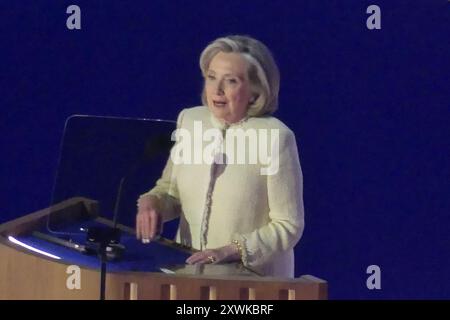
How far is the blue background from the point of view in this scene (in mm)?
2785

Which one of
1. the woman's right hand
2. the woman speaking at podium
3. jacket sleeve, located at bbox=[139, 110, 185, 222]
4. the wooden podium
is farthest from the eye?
the wooden podium

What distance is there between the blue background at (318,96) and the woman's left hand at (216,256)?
306mm

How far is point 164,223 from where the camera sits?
8.71ft

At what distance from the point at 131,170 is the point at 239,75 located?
422 millimetres

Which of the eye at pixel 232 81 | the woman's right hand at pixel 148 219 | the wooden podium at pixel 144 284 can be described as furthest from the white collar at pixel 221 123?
the wooden podium at pixel 144 284

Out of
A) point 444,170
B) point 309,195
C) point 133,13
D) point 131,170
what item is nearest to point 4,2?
point 133,13

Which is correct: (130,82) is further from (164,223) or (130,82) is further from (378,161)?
(378,161)

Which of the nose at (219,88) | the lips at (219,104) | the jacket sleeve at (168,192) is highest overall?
the nose at (219,88)

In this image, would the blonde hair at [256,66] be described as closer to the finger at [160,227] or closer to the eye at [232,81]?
the eye at [232,81]

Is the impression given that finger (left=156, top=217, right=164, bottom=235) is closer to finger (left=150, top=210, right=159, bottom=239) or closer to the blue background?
finger (left=150, top=210, right=159, bottom=239)

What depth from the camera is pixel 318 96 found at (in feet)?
9.24

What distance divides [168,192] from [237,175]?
0.69ft

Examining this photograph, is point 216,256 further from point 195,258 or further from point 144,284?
point 144,284

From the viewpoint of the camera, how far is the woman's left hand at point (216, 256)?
2467 millimetres
